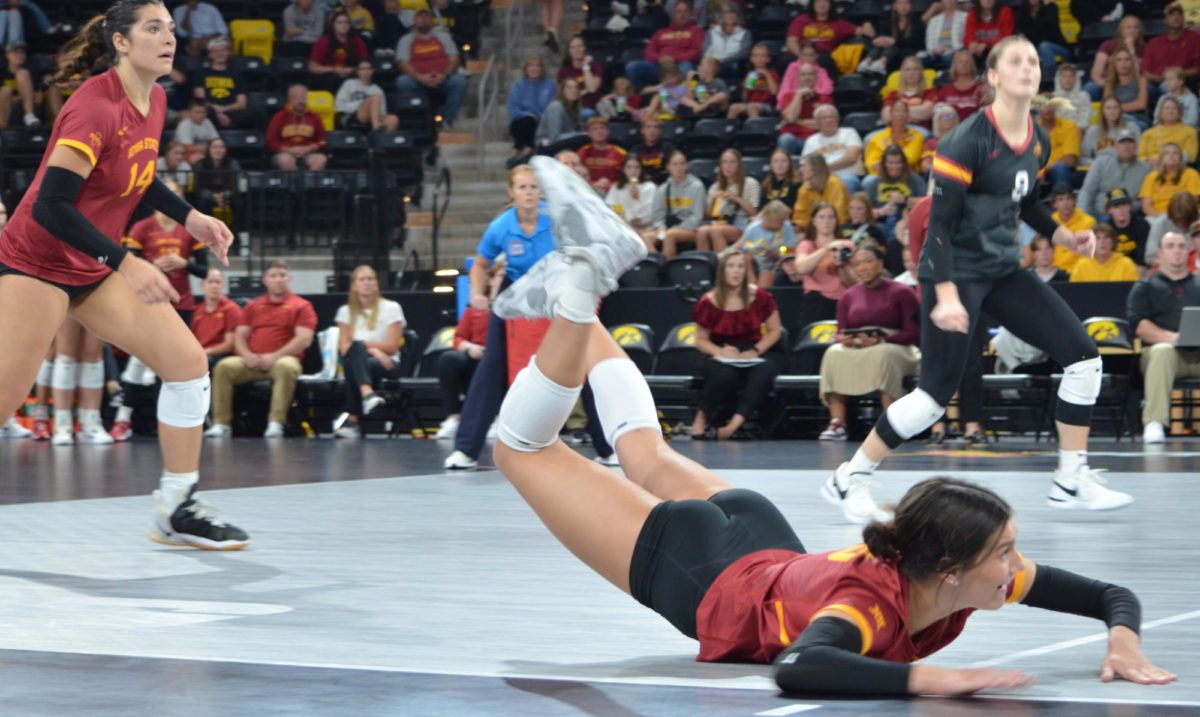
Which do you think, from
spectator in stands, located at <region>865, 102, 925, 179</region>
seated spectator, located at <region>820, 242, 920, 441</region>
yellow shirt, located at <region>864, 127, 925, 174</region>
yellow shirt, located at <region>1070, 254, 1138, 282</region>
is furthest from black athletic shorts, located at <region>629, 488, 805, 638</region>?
yellow shirt, located at <region>864, 127, 925, 174</region>

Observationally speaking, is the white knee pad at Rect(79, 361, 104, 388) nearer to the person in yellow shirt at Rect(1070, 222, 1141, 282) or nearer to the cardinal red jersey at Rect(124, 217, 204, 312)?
the cardinal red jersey at Rect(124, 217, 204, 312)

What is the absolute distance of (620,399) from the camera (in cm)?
381

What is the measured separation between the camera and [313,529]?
19.3 feet

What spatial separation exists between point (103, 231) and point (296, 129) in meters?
11.3

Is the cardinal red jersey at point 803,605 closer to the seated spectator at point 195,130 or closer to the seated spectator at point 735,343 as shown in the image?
the seated spectator at point 735,343

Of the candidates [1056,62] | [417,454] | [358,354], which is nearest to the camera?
[417,454]

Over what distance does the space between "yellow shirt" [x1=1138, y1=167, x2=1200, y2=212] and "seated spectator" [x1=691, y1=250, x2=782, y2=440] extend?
9.53 ft

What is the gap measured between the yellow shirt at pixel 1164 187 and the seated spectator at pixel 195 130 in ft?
27.5

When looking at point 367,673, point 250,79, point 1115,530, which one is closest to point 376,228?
point 250,79

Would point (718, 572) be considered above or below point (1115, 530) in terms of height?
above

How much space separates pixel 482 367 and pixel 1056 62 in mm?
7297

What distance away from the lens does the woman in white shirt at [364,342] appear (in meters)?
12.0

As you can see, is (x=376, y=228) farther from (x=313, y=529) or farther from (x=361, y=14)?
(x=313, y=529)

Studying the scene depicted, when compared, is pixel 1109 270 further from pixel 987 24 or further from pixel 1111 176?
pixel 987 24
